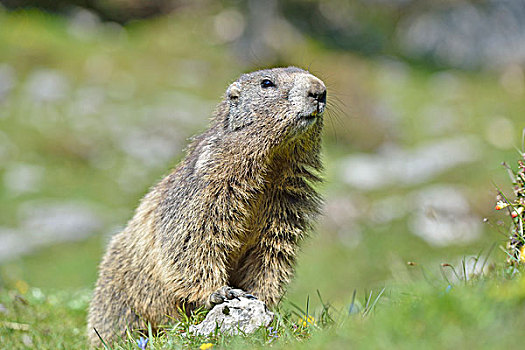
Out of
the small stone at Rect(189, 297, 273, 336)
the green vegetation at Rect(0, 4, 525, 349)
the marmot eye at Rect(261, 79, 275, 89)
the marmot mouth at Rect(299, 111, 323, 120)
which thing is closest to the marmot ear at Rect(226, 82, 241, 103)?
the marmot eye at Rect(261, 79, 275, 89)

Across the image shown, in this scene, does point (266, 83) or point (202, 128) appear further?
point (202, 128)

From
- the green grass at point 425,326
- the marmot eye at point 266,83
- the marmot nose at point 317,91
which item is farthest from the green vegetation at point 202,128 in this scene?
the marmot eye at point 266,83

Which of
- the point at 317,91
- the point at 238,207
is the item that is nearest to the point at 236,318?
the point at 238,207

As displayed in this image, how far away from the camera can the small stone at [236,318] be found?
422 cm

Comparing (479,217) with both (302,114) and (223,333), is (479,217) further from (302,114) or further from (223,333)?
(223,333)

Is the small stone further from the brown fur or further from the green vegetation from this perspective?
the brown fur

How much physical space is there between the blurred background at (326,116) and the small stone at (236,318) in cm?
112

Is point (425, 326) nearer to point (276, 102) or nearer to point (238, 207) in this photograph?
point (238, 207)

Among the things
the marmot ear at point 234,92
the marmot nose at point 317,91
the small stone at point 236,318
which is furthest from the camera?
the marmot ear at point 234,92

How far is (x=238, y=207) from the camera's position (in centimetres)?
507

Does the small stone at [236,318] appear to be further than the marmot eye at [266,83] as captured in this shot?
No

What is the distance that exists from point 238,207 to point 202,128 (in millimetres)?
5245

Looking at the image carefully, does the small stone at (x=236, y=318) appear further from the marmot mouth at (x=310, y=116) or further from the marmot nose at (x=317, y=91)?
the marmot nose at (x=317, y=91)

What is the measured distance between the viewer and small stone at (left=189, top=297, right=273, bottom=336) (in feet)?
13.8
